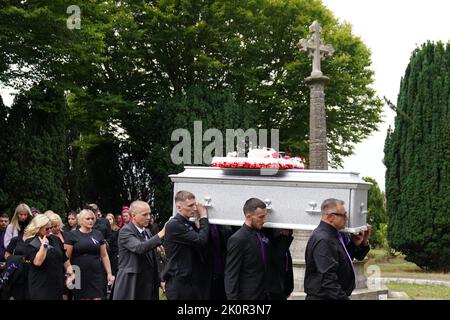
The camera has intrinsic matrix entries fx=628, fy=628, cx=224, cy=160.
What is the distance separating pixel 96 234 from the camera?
814 centimetres

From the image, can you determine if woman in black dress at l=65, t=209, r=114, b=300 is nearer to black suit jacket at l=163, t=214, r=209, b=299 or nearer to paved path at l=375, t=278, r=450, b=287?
black suit jacket at l=163, t=214, r=209, b=299

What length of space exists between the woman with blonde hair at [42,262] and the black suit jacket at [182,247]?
1.53 metres

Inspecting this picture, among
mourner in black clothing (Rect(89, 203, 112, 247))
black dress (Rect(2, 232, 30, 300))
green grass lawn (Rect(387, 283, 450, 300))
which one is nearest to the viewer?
black dress (Rect(2, 232, 30, 300))

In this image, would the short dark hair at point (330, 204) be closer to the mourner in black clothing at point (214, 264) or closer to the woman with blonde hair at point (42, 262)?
the mourner in black clothing at point (214, 264)

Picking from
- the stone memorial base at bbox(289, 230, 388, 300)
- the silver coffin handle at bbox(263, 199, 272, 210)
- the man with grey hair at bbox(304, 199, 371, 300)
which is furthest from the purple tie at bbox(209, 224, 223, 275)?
the stone memorial base at bbox(289, 230, 388, 300)

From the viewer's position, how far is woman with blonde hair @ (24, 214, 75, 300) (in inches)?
272

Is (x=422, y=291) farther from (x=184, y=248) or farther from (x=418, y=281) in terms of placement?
(x=184, y=248)

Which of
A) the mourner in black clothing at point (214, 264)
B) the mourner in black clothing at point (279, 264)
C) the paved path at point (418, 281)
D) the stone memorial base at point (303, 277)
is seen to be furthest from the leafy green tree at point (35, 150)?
the mourner in black clothing at point (279, 264)

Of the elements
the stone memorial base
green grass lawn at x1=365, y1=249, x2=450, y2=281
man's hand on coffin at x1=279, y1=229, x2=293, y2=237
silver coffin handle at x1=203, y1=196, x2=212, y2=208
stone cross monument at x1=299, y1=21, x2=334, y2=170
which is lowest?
green grass lawn at x1=365, y1=249, x2=450, y2=281

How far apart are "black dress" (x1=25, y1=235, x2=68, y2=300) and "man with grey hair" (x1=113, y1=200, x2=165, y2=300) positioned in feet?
3.21

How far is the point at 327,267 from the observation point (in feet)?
17.3

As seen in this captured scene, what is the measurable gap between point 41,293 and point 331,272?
3.37 m

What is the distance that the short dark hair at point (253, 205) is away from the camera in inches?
224

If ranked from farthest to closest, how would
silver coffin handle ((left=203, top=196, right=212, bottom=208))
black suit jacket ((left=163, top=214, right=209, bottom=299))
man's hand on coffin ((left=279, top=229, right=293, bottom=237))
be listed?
1. silver coffin handle ((left=203, top=196, right=212, bottom=208))
2. man's hand on coffin ((left=279, top=229, right=293, bottom=237))
3. black suit jacket ((left=163, top=214, right=209, bottom=299))
